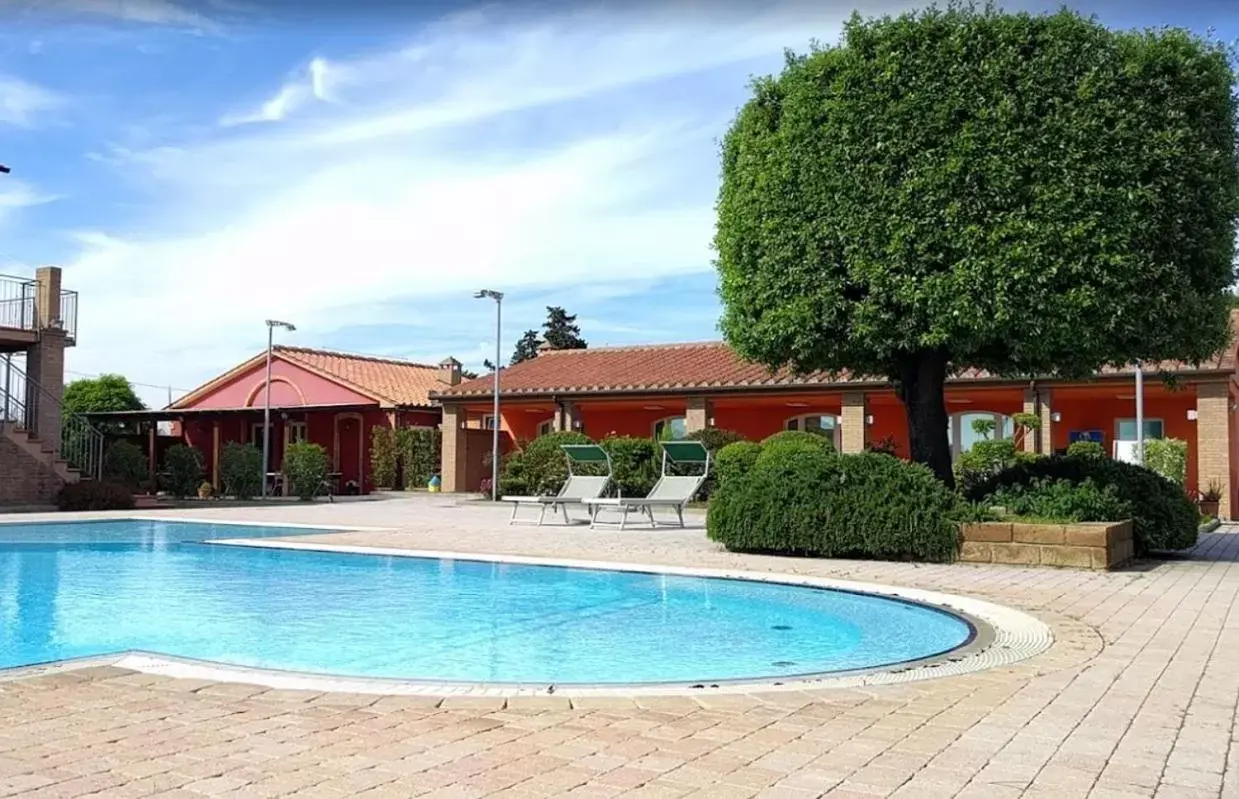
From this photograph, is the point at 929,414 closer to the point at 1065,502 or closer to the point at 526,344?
the point at 1065,502

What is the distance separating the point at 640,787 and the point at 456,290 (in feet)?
99.4

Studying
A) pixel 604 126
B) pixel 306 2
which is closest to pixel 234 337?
pixel 604 126

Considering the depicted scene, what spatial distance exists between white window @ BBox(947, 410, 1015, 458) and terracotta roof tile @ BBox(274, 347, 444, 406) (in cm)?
1862

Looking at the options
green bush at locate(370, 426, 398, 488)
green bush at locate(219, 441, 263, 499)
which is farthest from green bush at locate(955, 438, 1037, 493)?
green bush at locate(370, 426, 398, 488)

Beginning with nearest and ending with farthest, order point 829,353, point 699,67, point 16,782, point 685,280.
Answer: point 16,782, point 699,67, point 829,353, point 685,280

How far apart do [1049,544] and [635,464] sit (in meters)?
13.8

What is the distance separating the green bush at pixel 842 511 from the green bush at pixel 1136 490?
1.32 metres

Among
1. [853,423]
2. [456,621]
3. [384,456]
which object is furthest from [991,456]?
[384,456]

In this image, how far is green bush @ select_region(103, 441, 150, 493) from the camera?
84.9 ft

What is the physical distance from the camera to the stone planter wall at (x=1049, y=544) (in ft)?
35.0

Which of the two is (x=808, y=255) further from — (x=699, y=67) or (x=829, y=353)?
(x=699, y=67)

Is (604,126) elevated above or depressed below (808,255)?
above

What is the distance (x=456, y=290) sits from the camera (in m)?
32.9

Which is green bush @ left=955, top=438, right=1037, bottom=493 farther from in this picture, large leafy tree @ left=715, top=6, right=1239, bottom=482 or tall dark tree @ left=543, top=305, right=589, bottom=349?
tall dark tree @ left=543, top=305, right=589, bottom=349
